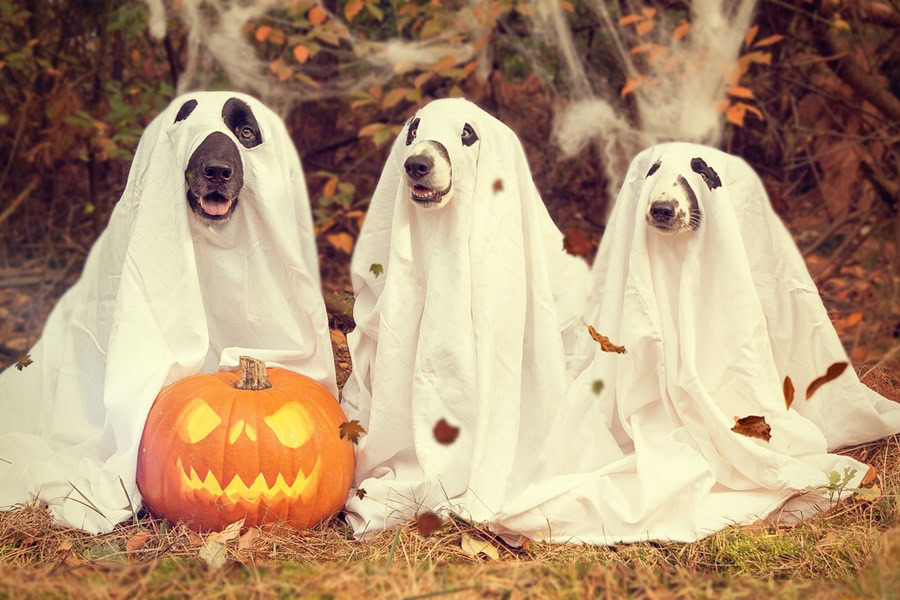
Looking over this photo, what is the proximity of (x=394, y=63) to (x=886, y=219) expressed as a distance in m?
3.44

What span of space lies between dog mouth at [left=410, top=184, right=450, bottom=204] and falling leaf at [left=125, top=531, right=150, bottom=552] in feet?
4.82

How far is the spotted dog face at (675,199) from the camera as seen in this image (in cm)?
318

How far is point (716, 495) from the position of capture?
3.16 meters

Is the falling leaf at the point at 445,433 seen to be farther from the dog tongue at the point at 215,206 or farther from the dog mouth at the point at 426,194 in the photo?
the dog tongue at the point at 215,206

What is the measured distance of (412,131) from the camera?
10.9 ft

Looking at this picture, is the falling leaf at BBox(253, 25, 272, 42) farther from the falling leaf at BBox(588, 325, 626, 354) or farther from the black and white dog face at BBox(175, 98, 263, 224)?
the falling leaf at BBox(588, 325, 626, 354)

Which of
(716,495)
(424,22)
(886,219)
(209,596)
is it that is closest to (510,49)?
(424,22)

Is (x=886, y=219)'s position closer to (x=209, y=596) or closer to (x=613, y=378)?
(x=613, y=378)

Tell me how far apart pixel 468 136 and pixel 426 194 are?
0.31 m

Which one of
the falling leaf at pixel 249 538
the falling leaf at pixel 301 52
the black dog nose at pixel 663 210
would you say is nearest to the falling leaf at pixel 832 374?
the black dog nose at pixel 663 210

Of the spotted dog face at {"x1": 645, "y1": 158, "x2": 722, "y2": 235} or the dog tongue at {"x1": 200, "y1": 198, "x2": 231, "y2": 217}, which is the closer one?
the spotted dog face at {"x1": 645, "y1": 158, "x2": 722, "y2": 235}

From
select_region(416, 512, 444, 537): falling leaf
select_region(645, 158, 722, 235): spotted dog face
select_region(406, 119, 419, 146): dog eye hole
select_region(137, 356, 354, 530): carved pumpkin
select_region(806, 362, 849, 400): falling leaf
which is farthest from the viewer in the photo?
select_region(406, 119, 419, 146): dog eye hole

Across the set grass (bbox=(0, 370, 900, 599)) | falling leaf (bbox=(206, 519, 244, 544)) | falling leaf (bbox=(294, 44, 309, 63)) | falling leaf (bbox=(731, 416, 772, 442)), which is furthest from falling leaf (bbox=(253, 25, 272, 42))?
falling leaf (bbox=(731, 416, 772, 442))

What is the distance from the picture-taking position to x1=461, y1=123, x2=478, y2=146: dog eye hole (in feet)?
10.7
